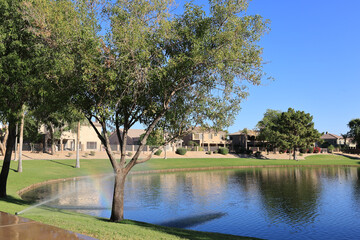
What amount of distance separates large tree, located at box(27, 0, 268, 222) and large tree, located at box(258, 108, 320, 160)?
7880 centimetres

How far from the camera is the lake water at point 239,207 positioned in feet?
61.6

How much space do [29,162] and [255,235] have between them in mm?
45347

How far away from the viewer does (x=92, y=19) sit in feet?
54.0

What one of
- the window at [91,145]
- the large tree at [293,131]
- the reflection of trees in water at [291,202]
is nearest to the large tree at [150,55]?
the reflection of trees in water at [291,202]

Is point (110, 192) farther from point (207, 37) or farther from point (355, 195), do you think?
Answer: point (355, 195)

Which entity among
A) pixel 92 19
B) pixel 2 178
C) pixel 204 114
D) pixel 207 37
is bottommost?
pixel 2 178

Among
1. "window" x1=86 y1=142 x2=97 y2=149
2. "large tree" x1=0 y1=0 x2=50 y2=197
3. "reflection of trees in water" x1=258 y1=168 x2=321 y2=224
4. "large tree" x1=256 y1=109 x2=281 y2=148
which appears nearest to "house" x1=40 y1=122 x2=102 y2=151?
"window" x1=86 y1=142 x2=97 y2=149

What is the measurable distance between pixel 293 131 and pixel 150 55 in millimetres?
86848

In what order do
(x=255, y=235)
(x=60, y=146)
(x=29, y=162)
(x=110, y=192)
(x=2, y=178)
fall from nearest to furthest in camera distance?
(x=255, y=235) → (x=2, y=178) → (x=110, y=192) → (x=29, y=162) → (x=60, y=146)

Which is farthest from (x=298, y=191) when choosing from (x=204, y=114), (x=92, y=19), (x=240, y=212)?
(x=92, y=19)

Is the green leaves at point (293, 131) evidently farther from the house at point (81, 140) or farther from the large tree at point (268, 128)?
the house at point (81, 140)

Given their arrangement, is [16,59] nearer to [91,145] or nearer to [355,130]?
[91,145]

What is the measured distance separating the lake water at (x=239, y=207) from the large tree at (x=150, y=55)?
6.10 m

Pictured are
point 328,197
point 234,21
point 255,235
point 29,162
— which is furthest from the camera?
point 29,162
